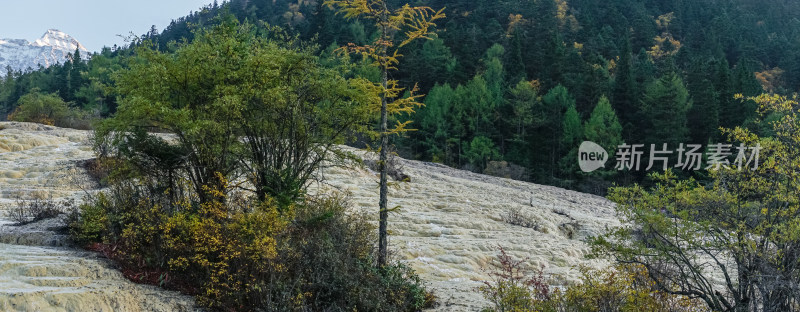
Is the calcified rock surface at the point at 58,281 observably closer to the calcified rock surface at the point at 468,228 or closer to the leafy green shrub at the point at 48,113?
the calcified rock surface at the point at 468,228

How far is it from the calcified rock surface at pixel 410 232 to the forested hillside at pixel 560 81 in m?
7.32

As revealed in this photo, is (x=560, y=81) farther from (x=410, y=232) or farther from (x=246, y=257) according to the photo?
(x=246, y=257)

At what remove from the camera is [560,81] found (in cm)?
5272

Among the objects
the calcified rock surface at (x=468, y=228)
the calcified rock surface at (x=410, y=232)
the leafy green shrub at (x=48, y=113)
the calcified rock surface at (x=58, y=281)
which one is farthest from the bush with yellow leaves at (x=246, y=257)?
the leafy green shrub at (x=48, y=113)

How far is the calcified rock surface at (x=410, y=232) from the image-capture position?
810cm

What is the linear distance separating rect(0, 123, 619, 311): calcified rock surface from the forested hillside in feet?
24.0

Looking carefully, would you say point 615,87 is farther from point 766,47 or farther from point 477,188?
point 766,47

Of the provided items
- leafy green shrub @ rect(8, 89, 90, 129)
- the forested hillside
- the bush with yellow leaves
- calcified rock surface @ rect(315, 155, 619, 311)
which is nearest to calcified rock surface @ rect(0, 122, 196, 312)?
the bush with yellow leaves

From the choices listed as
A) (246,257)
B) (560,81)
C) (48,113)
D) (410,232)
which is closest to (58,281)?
(246,257)

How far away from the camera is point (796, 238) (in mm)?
6805

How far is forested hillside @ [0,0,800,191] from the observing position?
142 feet

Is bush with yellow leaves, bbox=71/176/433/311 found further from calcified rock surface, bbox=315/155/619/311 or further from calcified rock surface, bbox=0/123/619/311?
calcified rock surface, bbox=315/155/619/311

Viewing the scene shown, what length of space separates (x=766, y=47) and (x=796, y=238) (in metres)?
84.4

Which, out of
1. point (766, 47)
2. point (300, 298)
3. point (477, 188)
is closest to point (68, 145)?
point (477, 188)
